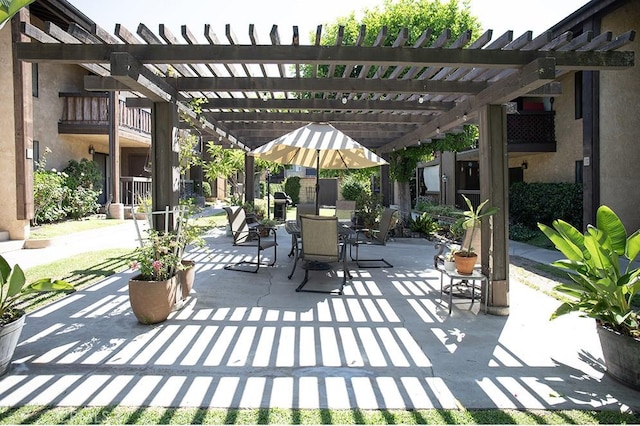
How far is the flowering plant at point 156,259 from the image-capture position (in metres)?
4.19

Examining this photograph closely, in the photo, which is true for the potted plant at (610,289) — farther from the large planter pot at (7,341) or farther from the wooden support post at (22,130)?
the wooden support post at (22,130)

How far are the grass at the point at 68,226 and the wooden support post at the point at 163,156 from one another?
6006mm

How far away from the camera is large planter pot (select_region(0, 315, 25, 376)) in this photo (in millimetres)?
2914

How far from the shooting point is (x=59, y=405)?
2576mm

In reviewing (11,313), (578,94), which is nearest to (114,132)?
(11,313)

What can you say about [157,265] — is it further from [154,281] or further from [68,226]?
[68,226]

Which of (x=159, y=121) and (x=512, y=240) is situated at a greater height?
(x=159, y=121)

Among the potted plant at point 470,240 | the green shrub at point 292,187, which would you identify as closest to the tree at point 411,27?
the potted plant at point 470,240

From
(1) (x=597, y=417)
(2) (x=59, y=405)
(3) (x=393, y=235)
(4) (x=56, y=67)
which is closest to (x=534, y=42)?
(1) (x=597, y=417)

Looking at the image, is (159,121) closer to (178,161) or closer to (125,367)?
(178,161)

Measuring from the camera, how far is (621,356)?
2.92 metres

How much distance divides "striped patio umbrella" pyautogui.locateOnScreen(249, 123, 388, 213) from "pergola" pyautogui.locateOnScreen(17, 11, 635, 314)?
52cm

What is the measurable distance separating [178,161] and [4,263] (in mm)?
2429

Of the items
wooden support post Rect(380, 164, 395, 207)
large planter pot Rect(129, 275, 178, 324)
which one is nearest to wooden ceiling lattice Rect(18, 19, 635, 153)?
large planter pot Rect(129, 275, 178, 324)
